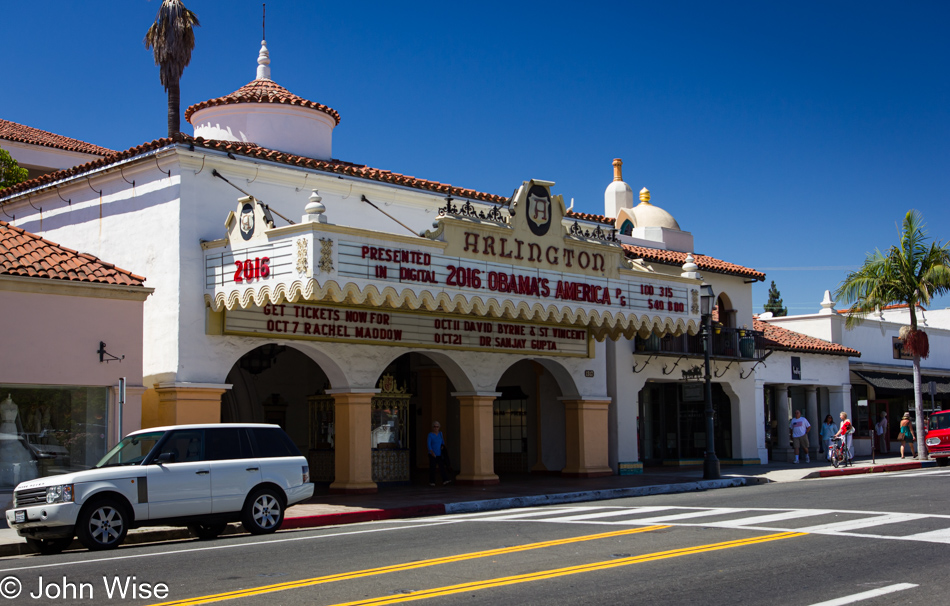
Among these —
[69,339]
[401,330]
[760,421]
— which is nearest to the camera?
[69,339]

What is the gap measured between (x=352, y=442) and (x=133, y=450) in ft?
24.2

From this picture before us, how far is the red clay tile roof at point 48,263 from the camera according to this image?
16.5m

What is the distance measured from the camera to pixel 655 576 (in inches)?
347

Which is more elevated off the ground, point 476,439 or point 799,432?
point 476,439

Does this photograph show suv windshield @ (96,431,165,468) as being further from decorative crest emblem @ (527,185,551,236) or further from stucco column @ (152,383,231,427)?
decorative crest emblem @ (527,185,551,236)

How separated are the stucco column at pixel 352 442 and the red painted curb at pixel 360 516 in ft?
10.1

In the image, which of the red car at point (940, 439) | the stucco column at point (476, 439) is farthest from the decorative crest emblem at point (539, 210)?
the red car at point (940, 439)

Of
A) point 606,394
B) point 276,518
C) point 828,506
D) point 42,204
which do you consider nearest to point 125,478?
point 276,518

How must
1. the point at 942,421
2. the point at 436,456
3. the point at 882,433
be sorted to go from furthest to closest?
the point at 882,433 < the point at 942,421 < the point at 436,456

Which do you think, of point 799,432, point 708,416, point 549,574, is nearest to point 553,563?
point 549,574

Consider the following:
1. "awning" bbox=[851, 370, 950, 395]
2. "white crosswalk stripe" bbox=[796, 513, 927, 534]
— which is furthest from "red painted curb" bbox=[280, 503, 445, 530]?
"awning" bbox=[851, 370, 950, 395]

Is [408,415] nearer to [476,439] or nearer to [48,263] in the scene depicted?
[476,439]

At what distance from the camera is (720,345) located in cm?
2948

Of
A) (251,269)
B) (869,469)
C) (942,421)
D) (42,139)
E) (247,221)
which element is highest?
(42,139)
